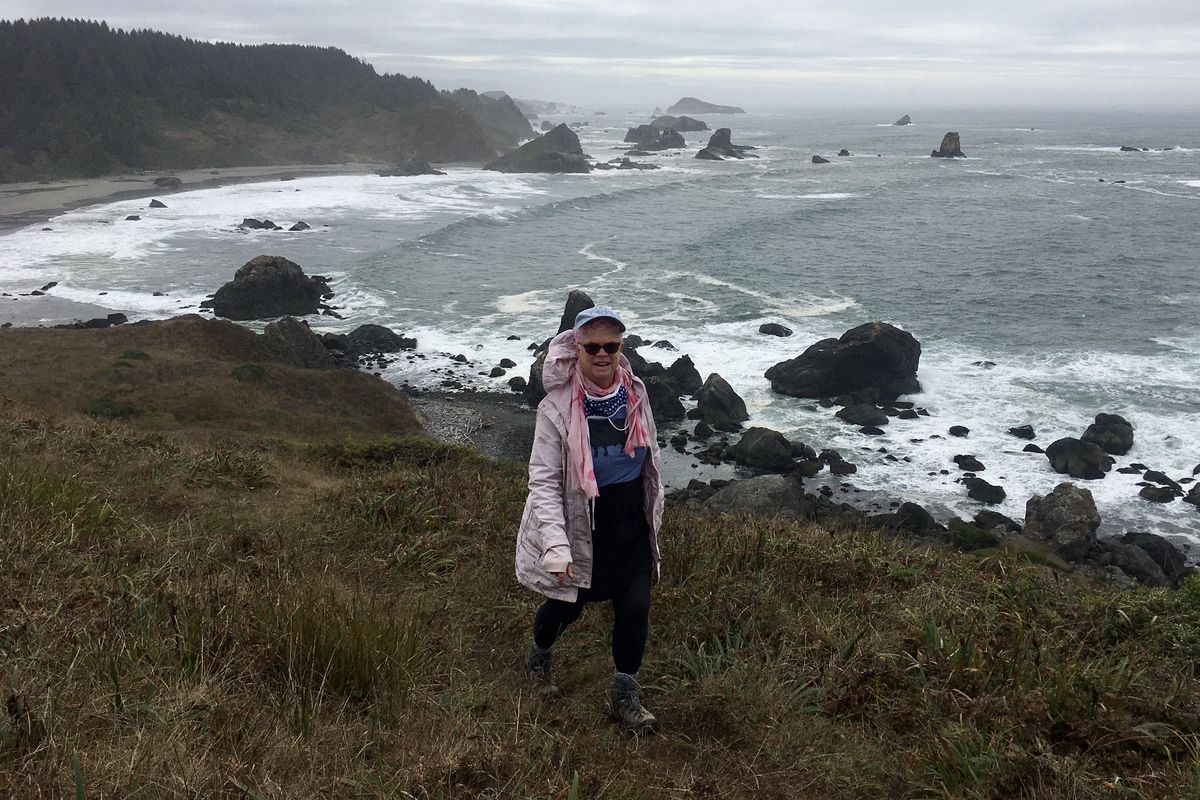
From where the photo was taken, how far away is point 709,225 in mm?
54969

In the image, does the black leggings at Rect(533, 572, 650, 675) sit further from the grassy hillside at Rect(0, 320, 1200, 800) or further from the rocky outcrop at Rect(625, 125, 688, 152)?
the rocky outcrop at Rect(625, 125, 688, 152)

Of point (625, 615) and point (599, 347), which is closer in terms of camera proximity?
point (599, 347)

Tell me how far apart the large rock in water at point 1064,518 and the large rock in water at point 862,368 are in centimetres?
809

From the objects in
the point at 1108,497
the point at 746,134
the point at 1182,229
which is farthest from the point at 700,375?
the point at 746,134

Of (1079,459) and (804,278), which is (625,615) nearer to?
(1079,459)

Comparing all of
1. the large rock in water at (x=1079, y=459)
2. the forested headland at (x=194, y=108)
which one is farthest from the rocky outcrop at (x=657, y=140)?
the large rock in water at (x=1079, y=459)

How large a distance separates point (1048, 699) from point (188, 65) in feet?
414

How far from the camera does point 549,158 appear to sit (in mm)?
95250

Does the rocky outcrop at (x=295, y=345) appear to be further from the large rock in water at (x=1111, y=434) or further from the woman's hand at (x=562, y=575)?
the woman's hand at (x=562, y=575)

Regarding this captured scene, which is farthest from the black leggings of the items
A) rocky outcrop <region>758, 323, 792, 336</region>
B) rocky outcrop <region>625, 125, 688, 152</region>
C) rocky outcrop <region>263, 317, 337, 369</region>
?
rocky outcrop <region>625, 125, 688, 152</region>

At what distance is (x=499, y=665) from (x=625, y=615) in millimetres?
1040

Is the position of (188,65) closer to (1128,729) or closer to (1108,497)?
(1108,497)

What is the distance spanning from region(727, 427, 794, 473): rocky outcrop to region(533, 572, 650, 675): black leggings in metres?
17.7

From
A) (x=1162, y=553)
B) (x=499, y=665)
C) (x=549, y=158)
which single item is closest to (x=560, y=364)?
(x=499, y=665)
